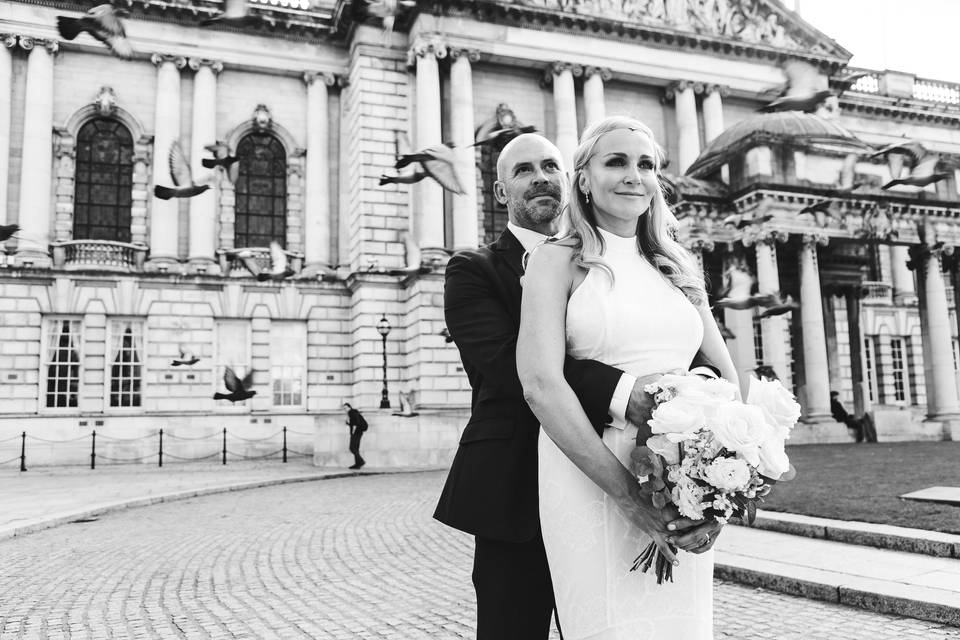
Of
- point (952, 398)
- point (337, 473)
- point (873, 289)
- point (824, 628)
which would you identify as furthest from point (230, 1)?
point (873, 289)

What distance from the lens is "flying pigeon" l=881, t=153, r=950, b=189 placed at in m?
23.3

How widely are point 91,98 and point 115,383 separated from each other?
1126 centimetres

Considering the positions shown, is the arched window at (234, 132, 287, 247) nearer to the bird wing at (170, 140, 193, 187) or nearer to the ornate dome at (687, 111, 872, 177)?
the bird wing at (170, 140, 193, 187)

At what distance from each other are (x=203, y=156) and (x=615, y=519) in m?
31.8

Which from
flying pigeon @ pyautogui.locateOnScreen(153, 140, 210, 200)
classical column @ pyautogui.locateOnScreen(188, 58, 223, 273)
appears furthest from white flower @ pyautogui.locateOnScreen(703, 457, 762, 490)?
classical column @ pyautogui.locateOnScreen(188, 58, 223, 273)

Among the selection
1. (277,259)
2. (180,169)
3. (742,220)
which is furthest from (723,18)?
(180,169)

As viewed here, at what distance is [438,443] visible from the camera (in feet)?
77.0

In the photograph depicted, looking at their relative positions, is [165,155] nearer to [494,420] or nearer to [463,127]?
[463,127]

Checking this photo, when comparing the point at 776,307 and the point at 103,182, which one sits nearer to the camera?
the point at 776,307

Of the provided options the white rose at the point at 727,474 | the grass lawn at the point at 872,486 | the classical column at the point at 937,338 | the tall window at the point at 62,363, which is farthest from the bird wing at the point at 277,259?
the white rose at the point at 727,474

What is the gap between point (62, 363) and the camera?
29297 millimetres

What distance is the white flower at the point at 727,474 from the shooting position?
87.4 inches

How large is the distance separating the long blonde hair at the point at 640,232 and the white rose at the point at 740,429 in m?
0.64

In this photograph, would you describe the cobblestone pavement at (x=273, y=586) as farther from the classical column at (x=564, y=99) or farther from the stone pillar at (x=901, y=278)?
the stone pillar at (x=901, y=278)
